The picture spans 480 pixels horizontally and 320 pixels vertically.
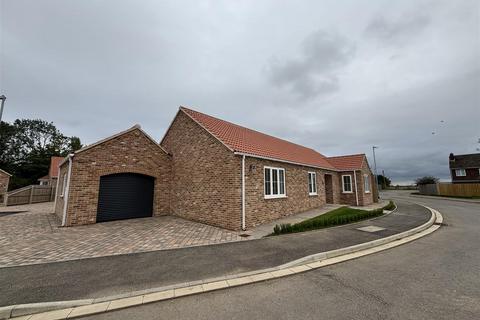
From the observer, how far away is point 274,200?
10945 millimetres

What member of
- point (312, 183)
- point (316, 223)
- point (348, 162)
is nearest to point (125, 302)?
point (316, 223)

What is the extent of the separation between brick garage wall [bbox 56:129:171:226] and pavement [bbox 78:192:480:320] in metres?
8.59

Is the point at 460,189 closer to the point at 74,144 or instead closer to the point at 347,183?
the point at 347,183

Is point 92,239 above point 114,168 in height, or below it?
below

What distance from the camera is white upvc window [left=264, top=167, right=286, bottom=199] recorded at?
424 inches

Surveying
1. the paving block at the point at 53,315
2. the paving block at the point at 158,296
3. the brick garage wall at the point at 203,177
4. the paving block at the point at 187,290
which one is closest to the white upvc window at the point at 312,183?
the brick garage wall at the point at 203,177

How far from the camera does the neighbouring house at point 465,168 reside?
38.0 meters

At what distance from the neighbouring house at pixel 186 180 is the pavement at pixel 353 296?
16.4 feet

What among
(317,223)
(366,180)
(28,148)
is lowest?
(317,223)

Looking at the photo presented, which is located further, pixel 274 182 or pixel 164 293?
pixel 274 182

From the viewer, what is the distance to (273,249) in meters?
6.28

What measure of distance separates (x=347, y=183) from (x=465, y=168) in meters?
38.8

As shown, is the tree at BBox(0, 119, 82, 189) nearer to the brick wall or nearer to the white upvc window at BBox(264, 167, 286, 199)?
the brick wall

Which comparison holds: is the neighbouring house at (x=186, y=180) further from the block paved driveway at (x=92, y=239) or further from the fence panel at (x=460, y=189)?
the fence panel at (x=460, y=189)
